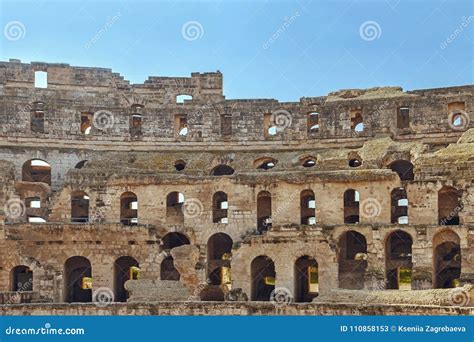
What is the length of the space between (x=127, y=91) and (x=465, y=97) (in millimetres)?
21066

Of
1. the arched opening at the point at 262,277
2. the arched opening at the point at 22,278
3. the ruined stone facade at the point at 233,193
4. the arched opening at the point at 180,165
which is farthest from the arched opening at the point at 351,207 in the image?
the arched opening at the point at 22,278

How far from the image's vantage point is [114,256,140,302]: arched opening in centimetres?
3428

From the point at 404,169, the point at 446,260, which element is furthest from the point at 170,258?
the point at 404,169

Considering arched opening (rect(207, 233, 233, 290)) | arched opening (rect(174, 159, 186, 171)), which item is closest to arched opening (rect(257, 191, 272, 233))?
arched opening (rect(207, 233, 233, 290))

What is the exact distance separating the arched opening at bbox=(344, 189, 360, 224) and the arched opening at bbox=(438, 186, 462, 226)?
156 inches

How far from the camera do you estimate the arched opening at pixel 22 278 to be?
33656mm

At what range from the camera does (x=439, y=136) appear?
129 feet

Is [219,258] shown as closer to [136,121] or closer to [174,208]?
[174,208]

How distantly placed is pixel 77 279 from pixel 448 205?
61.3 ft

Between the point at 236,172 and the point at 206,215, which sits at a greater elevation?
the point at 236,172

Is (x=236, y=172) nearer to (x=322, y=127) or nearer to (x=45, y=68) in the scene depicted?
(x=322, y=127)

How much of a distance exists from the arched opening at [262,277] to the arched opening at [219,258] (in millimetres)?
1400

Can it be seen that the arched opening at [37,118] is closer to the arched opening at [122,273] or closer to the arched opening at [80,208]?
the arched opening at [80,208]

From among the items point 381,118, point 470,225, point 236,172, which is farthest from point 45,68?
point 470,225
